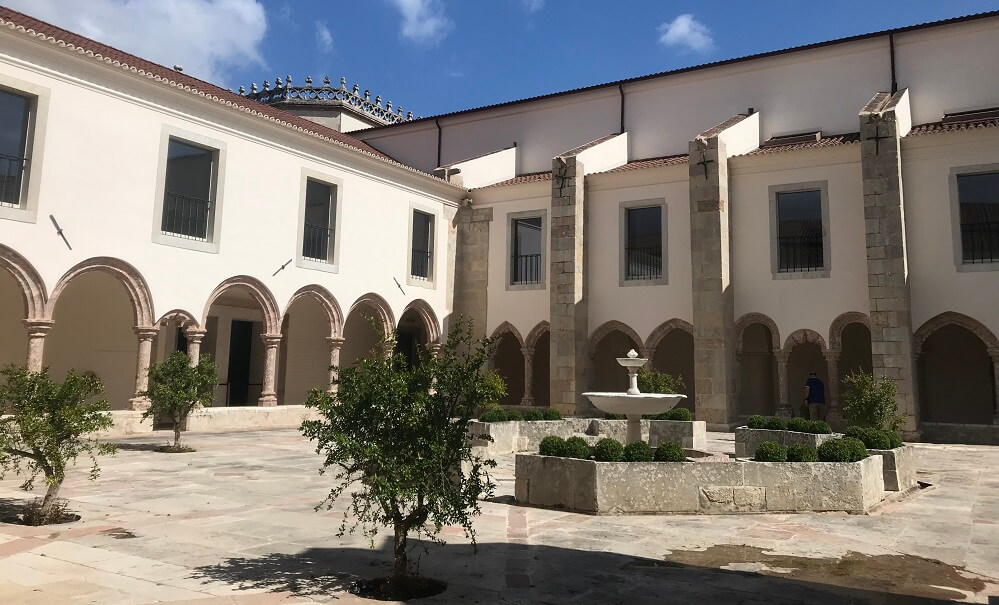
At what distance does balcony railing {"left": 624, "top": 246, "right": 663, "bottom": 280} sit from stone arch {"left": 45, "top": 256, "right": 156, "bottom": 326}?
1274 centimetres

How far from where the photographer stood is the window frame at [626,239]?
67.8ft

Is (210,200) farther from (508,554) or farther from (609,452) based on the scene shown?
(508,554)

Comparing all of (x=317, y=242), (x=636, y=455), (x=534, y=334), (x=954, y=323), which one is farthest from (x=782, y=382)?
(x=317, y=242)

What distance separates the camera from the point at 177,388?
1287 centimetres

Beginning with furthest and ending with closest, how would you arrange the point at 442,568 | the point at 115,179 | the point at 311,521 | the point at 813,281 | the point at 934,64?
the point at 934,64 < the point at 813,281 < the point at 115,179 < the point at 311,521 < the point at 442,568

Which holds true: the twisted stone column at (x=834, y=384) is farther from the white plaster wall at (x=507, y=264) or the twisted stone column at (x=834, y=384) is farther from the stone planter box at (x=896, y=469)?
the stone planter box at (x=896, y=469)

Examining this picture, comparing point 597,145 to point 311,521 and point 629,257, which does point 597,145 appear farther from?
point 311,521

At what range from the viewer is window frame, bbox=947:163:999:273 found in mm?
16906

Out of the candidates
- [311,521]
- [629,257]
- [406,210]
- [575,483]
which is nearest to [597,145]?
[629,257]

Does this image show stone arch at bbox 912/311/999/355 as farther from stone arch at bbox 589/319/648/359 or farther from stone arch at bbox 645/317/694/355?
stone arch at bbox 589/319/648/359

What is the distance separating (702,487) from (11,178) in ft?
45.4

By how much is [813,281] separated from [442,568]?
1572cm

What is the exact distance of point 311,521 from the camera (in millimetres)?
7320

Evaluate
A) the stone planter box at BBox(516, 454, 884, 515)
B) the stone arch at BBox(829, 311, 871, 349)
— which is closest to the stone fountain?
the stone planter box at BBox(516, 454, 884, 515)
